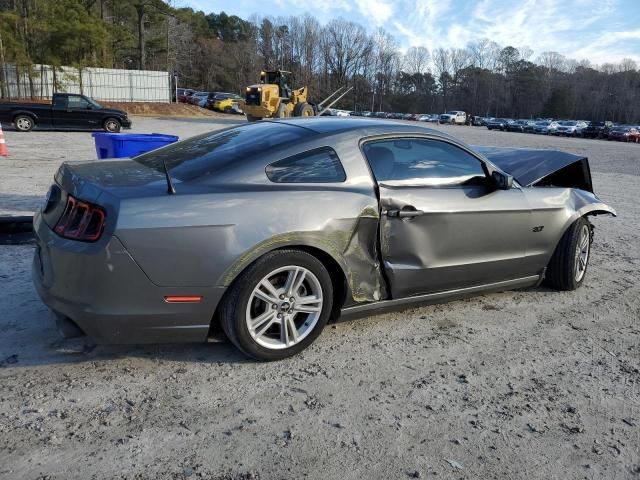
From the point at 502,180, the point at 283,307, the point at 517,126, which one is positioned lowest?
the point at 283,307

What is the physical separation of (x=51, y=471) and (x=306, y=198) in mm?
1969

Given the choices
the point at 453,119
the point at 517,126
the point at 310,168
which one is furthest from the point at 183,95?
the point at 310,168

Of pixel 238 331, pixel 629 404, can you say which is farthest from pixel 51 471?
pixel 629 404

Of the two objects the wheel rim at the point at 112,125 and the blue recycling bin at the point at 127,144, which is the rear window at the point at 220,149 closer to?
the blue recycling bin at the point at 127,144

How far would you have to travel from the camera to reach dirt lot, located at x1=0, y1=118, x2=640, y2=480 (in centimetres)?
247

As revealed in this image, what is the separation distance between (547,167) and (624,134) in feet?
165

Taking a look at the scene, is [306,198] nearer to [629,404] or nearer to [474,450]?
[474,450]

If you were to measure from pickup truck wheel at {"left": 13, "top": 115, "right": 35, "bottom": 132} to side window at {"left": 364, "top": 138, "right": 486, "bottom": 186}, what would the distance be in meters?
19.2

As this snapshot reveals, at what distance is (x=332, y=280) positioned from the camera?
3.61 metres

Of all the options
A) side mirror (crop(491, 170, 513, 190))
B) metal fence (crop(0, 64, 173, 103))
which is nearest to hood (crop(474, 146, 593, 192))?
side mirror (crop(491, 170, 513, 190))

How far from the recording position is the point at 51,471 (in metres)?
2.30

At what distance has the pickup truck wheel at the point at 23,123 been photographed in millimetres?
19047

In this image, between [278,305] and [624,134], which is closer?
[278,305]

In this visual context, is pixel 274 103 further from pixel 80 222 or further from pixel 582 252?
pixel 80 222
